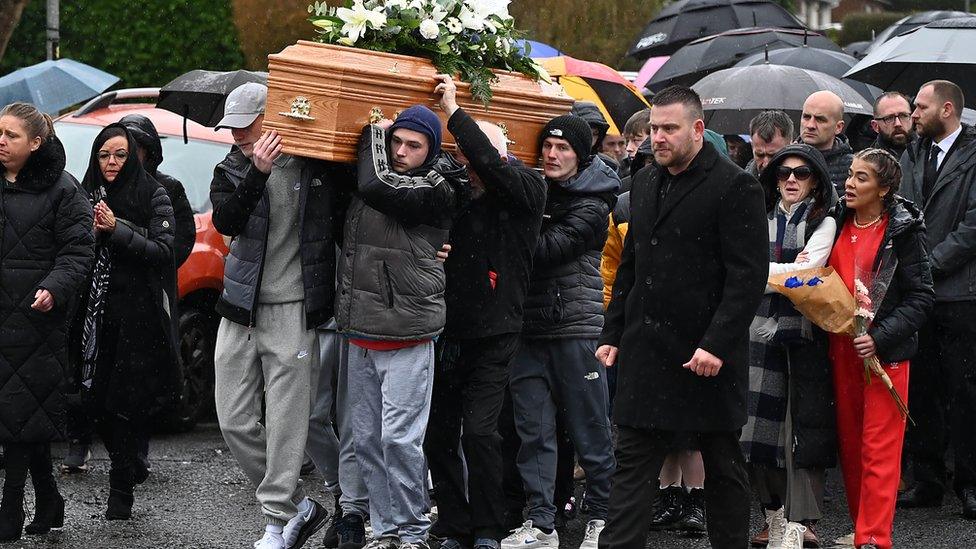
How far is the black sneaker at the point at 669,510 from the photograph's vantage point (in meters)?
8.07

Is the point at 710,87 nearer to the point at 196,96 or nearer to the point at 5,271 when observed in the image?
the point at 196,96

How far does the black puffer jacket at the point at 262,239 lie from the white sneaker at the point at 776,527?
7.95 ft

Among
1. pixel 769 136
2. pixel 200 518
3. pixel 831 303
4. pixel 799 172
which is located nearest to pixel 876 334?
pixel 831 303

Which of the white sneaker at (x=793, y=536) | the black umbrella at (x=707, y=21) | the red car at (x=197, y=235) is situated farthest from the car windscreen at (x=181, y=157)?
the black umbrella at (x=707, y=21)

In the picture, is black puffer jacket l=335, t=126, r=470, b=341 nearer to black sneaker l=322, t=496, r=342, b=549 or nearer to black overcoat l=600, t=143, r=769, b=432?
black overcoat l=600, t=143, r=769, b=432

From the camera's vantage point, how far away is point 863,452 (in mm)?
7352

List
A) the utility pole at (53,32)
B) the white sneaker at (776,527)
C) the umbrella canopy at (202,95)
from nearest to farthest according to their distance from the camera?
1. the white sneaker at (776,527)
2. the umbrella canopy at (202,95)
3. the utility pole at (53,32)

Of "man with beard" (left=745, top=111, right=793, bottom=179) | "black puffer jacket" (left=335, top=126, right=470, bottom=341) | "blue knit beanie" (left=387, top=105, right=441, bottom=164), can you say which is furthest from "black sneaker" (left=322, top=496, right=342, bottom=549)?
"man with beard" (left=745, top=111, right=793, bottom=179)

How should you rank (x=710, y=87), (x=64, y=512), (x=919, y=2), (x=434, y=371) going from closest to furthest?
(x=434, y=371) < (x=64, y=512) < (x=710, y=87) < (x=919, y=2)

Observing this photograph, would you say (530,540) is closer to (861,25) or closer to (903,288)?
(903,288)

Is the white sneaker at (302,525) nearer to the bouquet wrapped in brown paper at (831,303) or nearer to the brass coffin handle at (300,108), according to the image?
the brass coffin handle at (300,108)

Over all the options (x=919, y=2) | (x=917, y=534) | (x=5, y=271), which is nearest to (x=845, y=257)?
(x=917, y=534)

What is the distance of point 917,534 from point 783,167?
2121 mm

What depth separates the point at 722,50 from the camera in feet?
50.1
